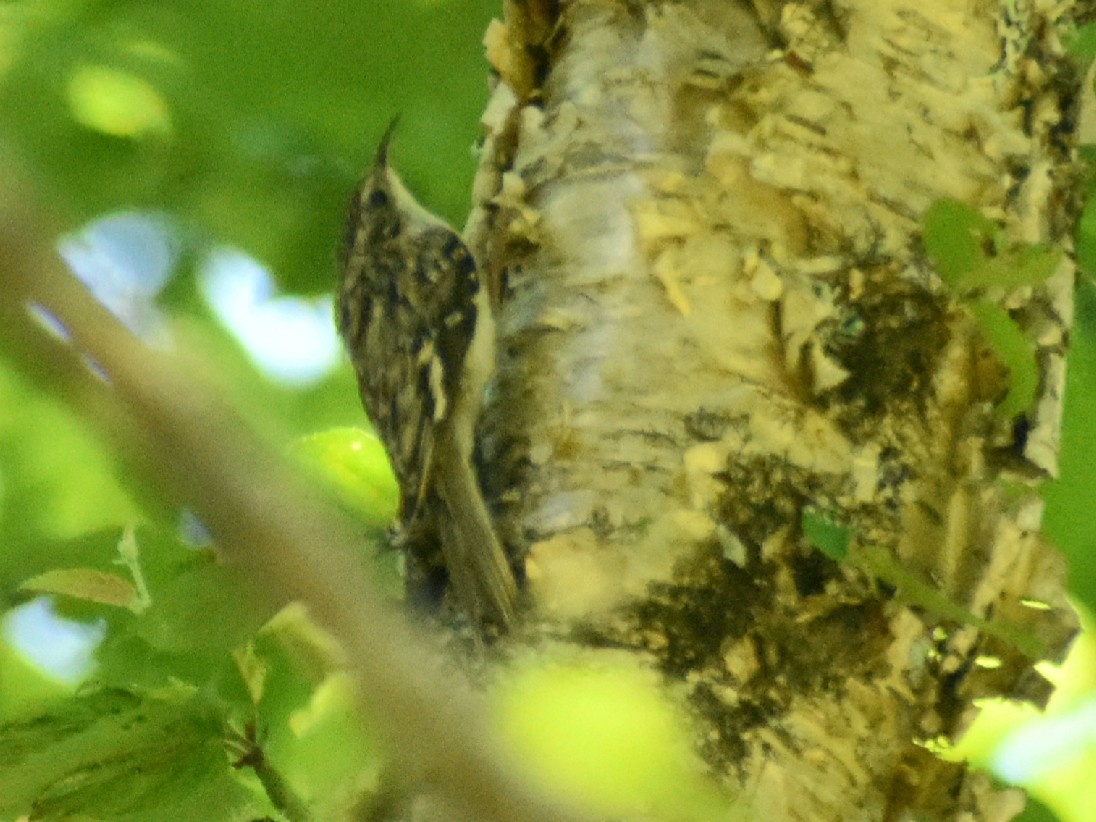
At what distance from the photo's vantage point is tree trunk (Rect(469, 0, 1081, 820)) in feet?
2.92

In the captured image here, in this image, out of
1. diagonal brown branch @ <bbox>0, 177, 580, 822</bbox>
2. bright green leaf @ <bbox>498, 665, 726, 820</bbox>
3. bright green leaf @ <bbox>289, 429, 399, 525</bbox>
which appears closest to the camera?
diagonal brown branch @ <bbox>0, 177, 580, 822</bbox>

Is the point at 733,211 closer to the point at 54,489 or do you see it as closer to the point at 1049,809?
the point at 1049,809

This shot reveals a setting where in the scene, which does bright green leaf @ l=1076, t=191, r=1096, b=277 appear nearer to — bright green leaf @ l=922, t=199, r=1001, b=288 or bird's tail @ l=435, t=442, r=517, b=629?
bright green leaf @ l=922, t=199, r=1001, b=288

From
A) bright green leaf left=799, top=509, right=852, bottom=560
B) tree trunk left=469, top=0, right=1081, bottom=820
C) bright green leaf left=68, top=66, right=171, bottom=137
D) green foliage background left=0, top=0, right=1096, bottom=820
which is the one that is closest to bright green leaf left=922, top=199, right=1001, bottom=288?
tree trunk left=469, top=0, right=1081, bottom=820

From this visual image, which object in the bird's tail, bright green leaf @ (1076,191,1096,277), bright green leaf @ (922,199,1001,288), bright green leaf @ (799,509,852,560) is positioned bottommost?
the bird's tail

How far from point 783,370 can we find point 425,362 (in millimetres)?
611

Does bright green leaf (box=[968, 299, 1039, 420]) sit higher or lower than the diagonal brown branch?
lower

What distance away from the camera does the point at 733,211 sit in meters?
1.06

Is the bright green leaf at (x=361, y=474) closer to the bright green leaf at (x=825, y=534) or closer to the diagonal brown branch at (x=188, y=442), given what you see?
the bright green leaf at (x=825, y=534)

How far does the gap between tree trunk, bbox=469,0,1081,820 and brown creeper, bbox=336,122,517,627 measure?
4cm

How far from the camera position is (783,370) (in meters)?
1.00

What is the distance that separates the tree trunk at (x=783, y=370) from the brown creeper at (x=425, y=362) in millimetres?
38

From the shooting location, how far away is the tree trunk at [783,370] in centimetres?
89

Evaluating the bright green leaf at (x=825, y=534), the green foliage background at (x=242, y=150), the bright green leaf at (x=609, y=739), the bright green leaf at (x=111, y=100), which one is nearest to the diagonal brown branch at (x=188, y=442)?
the bright green leaf at (x=609, y=739)
